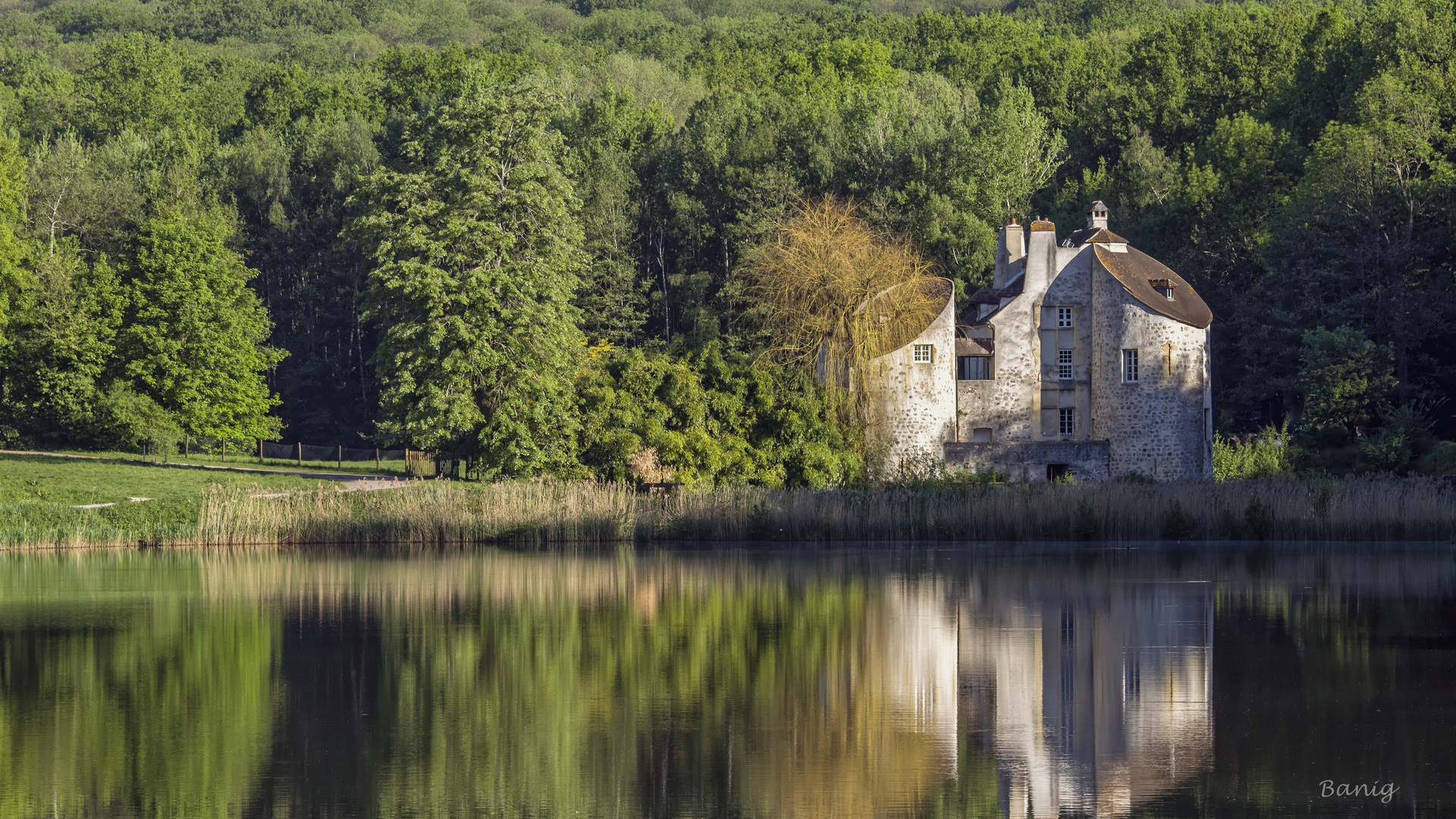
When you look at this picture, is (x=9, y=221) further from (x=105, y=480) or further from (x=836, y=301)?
(x=836, y=301)

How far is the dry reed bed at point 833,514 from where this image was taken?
1428 inches

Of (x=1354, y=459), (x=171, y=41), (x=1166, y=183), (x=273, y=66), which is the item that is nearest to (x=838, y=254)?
(x=1354, y=459)

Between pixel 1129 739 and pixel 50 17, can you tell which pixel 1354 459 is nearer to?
pixel 1129 739

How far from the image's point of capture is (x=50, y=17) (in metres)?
137

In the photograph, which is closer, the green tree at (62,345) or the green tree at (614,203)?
the green tree at (62,345)

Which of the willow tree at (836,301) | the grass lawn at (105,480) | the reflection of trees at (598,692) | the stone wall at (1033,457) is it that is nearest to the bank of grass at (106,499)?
the grass lawn at (105,480)

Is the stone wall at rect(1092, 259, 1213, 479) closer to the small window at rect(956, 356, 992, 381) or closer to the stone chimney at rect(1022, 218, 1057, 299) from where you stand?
the stone chimney at rect(1022, 218, 1057, 299)

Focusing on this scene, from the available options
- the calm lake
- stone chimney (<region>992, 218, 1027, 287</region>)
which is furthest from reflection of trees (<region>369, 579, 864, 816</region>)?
stone chimney (<region>992, 218, 1027, 287</region>)

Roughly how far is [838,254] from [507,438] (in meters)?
12.5

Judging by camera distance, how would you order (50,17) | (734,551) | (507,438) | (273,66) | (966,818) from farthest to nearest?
1. (50,17)
2. (273,66)
3. (507,438)
4. (734,551)
5. (966,818)

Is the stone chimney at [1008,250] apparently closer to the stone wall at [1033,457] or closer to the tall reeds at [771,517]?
the stone wall at [1033,457]

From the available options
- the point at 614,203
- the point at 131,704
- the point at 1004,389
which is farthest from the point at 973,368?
the point at 131,704

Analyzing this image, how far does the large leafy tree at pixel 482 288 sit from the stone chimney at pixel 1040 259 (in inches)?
656

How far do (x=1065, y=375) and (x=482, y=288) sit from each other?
2206cm
